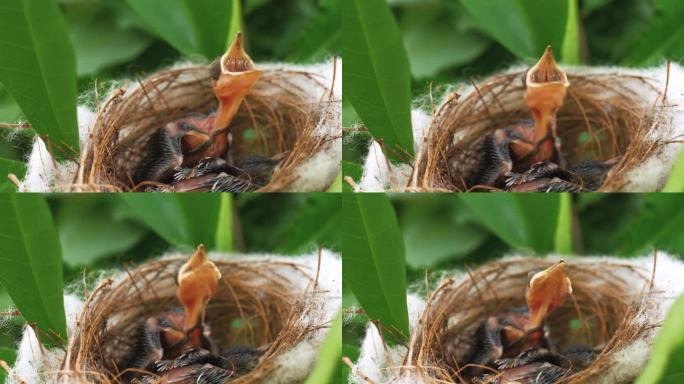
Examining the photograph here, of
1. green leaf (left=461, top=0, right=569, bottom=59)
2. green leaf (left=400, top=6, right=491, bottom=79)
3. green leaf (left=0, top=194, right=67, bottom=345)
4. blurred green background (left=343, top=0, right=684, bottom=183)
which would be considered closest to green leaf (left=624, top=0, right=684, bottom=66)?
blurred green background (left=343, top=0, right=684, bottom=183)

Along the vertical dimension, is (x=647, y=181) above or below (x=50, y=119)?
below

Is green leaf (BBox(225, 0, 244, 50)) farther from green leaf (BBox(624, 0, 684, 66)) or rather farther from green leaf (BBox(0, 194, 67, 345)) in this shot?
green leaf (BBox(624, 0, 684, 66))

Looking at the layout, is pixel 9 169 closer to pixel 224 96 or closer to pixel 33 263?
pixel 33 263

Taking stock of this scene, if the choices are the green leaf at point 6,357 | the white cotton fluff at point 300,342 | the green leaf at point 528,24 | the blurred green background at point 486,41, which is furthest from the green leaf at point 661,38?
the green leaf at point 6,357

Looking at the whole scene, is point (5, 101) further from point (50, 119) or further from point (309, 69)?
point (309, 69)

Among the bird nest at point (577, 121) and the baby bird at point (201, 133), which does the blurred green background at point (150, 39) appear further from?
the bird nest at point (577, 121)

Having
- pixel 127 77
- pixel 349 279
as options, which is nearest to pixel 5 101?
pixel 127 77
